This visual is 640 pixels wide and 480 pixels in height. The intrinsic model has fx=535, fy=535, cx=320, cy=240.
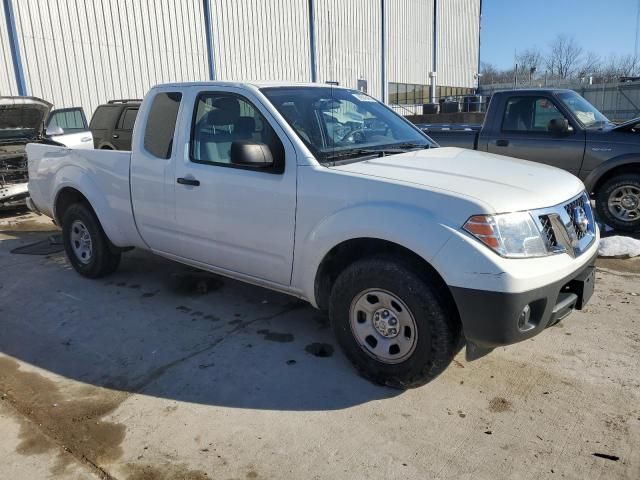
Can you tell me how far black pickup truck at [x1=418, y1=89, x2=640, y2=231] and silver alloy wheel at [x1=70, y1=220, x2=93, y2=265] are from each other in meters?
5.15

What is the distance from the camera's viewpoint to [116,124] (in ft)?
37.5

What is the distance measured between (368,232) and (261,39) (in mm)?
17975

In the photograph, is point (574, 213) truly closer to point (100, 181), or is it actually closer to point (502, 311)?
point (502, 311)

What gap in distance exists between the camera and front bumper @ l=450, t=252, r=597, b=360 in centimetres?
276

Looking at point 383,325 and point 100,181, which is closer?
point 383,325

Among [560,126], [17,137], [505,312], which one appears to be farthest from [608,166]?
[17,137]

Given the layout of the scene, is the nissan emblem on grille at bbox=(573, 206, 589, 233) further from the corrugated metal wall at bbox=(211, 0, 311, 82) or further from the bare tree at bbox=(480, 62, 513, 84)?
the bare tree at bbox=(480, 62, 513, 84)

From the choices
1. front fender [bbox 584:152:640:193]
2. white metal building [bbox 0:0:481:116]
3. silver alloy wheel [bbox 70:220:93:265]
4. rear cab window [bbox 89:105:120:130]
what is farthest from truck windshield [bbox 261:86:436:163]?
rear cab window [bbox 89:105:120:130]

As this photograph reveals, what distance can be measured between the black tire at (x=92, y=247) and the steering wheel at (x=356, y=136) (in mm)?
2820

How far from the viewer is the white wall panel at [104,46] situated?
1332cm

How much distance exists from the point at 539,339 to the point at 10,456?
3471mm

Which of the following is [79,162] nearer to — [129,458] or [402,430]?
[129,458]

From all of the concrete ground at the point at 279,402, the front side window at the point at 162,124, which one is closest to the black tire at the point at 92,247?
the concrete ground at the point at 279,402

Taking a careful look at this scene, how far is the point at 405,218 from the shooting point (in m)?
2.99
